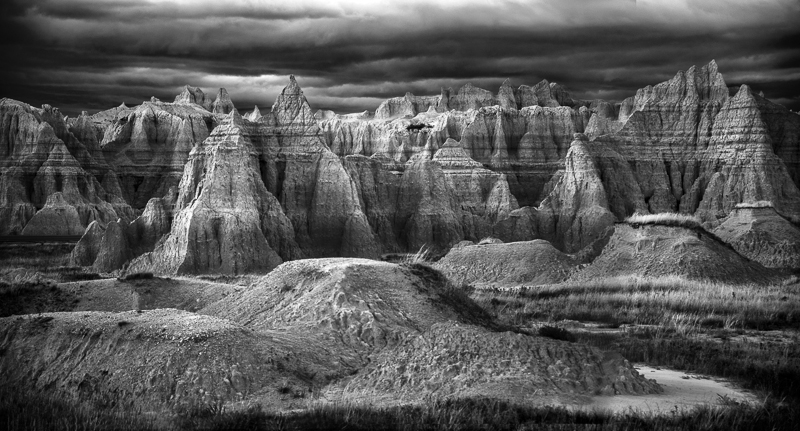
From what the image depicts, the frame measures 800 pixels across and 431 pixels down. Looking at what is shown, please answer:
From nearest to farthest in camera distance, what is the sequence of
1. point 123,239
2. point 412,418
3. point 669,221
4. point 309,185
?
1. point 412,418
2. point 669,221
3. point 123,239
4. point 309,185

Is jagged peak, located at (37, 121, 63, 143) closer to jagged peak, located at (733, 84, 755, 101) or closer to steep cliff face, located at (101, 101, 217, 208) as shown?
steep cliff face, located at (101, 101, 217, 208)

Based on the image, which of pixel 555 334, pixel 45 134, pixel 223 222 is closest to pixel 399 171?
pixel 223 222

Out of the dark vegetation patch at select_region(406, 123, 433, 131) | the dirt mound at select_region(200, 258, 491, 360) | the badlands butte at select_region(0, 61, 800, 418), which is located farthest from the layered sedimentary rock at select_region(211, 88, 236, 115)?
the dirt mound at select_region(200, 258, 491, 360)

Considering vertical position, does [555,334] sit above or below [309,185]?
below

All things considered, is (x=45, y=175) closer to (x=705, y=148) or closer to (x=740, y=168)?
(x=705, y=148)

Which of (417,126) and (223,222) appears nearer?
(223,222)

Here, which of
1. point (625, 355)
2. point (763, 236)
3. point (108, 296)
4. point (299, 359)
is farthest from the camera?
point (763, 236)

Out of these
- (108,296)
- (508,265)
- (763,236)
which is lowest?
(508,265)

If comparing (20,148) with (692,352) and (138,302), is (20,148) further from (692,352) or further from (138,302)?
Result: (692,352)

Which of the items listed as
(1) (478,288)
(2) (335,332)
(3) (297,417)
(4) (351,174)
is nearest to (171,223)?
(4) (351,174)
